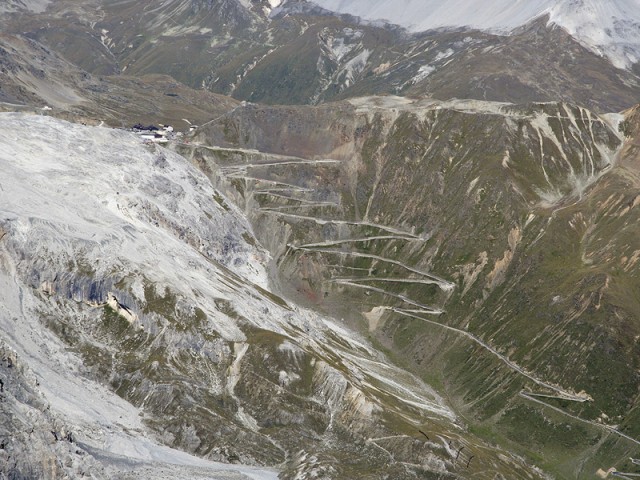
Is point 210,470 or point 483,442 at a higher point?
point 210,470

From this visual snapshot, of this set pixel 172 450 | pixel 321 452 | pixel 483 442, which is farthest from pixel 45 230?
pixel 483 442

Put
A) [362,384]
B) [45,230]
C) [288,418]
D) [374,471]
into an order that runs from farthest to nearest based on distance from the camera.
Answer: [362,384], [45,230], [288,418], [374,471]

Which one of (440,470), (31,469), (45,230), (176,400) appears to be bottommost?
(440,470)

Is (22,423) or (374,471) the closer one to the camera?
(22,423)

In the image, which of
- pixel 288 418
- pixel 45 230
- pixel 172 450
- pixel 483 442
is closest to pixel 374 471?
pixel 288 418

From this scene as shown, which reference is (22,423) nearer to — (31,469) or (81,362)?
(31,469)

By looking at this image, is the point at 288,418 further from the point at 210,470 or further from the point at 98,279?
the point at 98,279

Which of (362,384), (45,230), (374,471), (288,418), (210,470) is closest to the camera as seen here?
(210,470)

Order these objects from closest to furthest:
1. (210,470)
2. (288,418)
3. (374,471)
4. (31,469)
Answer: (31,469) → (210,470) → (374,471) → (288,418)

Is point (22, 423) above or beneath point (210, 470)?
above
